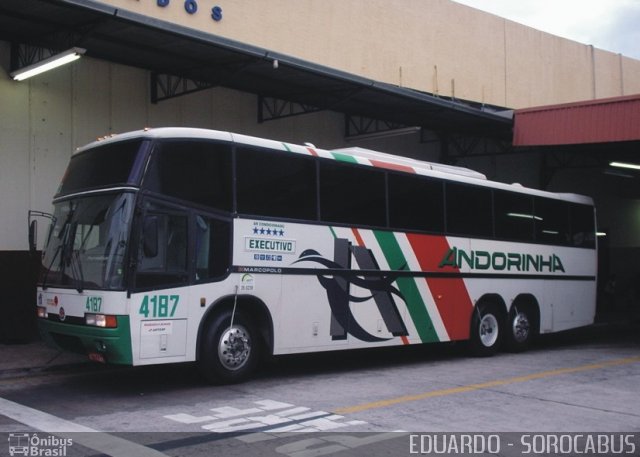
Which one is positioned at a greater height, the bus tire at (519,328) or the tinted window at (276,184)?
the tinted window at (276,184)

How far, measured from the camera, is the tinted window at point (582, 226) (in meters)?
17.2

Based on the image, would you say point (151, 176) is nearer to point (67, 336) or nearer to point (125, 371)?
point (67, 336)

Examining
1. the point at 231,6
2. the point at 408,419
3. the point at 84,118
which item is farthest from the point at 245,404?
the point at 231,6

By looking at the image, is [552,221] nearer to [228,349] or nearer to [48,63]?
[228,349]

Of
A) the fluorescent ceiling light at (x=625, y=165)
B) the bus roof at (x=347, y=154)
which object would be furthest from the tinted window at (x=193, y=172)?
the fluorescent ceiling light at (x=625, y=165)

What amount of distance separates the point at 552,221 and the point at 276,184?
8.25m

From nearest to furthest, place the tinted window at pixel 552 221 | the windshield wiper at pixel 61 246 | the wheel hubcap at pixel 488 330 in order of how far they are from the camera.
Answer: the windshield wiper at pixel 61 246, the wheel hubcap at pixel 488 330, the tinted window at pixel 552 221

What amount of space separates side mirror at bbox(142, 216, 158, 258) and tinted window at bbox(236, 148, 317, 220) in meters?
1.40

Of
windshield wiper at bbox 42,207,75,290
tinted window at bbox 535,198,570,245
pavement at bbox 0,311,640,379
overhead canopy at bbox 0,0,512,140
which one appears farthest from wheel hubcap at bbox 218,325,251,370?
tinted window at bbox 535,198,570,245

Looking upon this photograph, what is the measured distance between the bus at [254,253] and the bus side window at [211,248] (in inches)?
0.8

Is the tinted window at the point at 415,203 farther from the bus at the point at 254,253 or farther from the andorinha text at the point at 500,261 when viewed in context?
the andorinha text at the point at 500,261

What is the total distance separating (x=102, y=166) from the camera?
33.2ft

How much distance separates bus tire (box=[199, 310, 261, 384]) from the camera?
10031 mm

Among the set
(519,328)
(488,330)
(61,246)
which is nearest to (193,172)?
(61,246)
